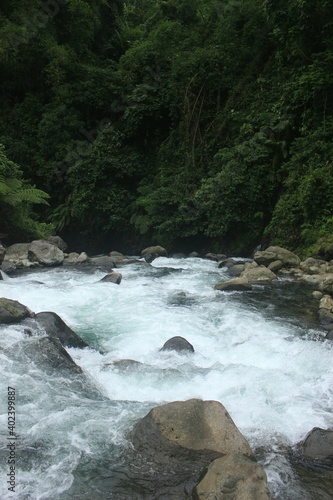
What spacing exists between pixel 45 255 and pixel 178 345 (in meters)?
Result: 7.02

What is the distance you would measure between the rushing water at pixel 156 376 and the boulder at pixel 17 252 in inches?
115

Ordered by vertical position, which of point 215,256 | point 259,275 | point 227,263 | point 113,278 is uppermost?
point 259,275

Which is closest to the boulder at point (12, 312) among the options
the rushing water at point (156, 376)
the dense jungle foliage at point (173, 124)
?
the rushing water at point (156, 376)

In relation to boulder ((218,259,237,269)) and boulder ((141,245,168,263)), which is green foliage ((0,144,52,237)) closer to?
boulder ((141,245,168,263))

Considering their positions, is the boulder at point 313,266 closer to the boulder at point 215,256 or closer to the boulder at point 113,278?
the boulder at point 215,256

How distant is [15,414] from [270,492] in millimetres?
2405

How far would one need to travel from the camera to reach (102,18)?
74.3 feet

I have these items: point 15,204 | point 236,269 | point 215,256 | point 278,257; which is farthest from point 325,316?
point 15,204

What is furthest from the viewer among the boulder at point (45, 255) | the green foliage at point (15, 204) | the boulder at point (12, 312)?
the green foliage at point (15, 204)

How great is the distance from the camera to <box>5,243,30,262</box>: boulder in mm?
12062

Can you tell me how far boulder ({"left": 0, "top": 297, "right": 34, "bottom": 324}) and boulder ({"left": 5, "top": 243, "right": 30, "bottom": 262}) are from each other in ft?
18.3

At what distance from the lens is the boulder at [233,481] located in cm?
317

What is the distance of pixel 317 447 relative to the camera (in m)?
3.93

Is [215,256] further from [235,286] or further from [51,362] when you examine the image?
[51,362]
